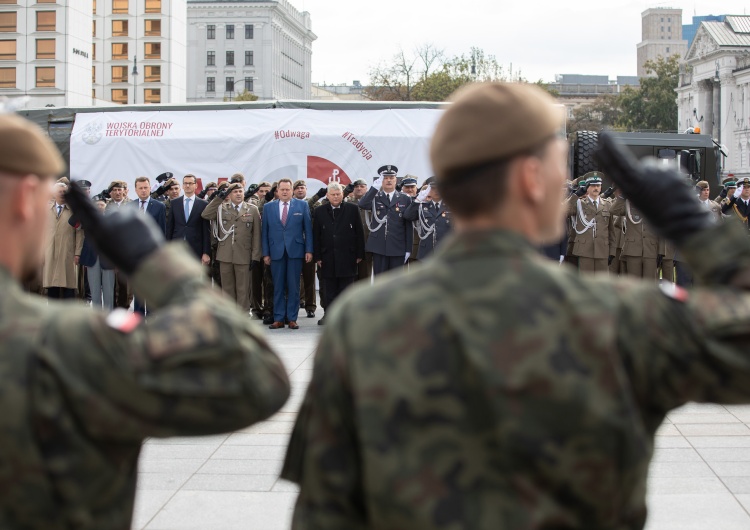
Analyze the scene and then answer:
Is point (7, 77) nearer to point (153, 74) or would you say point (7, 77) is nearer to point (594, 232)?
point (153, 74)

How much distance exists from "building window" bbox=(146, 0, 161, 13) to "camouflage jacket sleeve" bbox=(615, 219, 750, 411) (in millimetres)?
107481

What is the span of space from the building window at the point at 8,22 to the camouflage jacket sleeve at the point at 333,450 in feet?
271

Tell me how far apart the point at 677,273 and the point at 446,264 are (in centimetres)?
1549

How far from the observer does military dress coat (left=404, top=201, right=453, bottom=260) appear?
14703 millimetres

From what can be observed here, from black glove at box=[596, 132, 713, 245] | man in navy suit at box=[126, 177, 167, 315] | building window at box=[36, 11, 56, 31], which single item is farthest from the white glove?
building window at box=[36, 11, 56, 31]

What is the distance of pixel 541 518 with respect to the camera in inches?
74.1

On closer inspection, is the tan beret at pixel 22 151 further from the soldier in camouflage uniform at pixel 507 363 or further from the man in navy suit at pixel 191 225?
the man in navy suit at pixel 191 225

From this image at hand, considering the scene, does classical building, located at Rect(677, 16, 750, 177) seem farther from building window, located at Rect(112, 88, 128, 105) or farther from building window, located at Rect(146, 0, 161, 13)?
building window, located at Rect(112, 88, 128, 105)

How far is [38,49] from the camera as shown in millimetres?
78250

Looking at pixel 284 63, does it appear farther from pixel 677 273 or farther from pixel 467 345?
pixel 467 345

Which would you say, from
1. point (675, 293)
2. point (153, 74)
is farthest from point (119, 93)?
point (675, 293)

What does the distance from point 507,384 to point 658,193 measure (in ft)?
1.88

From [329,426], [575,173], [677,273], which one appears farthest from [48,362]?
[575,173]

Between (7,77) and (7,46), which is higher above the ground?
(7,46)
